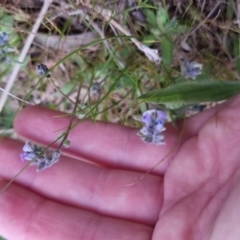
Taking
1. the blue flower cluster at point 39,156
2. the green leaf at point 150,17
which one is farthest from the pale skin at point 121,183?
the green leaf at point 150,17

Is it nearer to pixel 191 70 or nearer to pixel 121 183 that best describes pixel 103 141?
pixel 121 183

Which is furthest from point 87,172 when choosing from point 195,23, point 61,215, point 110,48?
point 195,23

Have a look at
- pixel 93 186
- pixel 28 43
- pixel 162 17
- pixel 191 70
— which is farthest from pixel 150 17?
pixel 93 186

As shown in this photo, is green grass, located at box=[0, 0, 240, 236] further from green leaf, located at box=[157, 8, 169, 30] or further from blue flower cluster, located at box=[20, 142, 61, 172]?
blue flower cluster, located at box=[20, 142, 61, 172]

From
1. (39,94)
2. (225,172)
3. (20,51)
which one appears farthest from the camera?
(39,94)

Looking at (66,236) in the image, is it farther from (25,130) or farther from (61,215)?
(25,130)

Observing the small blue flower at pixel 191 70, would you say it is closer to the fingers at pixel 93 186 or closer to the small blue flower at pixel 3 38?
the fingers at pixel 93 186

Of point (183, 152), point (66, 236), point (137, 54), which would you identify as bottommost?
point (66, 236)
